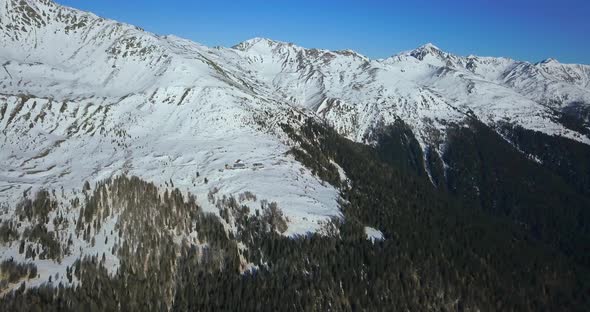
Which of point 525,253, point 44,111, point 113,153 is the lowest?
point 525,253

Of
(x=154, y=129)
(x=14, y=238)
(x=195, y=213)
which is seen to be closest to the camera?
(x=14, y=238)

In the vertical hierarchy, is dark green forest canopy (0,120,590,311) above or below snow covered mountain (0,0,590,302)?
below

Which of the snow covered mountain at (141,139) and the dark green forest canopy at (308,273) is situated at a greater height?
the snow covered mountain at (141,139)

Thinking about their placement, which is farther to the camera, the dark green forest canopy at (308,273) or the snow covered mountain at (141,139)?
the snow covered mountain at (141,139)

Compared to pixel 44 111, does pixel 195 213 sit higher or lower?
lower

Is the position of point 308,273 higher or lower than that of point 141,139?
lower

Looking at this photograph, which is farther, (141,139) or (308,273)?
(141,139)

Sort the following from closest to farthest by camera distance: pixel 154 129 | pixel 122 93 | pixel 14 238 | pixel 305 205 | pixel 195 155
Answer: pixel 14 238 < pixel 305 205 < pixel 195 155 < pixel 154 129 < pixel 122 93

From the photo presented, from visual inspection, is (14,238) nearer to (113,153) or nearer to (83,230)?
(83,230)

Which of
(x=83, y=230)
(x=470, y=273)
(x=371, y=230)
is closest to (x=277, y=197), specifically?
(x=371, y=230)

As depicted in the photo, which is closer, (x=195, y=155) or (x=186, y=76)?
(x=195, y=155)

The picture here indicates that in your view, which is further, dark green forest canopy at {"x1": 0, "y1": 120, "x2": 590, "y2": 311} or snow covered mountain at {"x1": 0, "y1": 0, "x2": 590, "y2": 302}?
snow covered mountain at {"x1": 0, "y1": 0, "x2": 590, "y2": 302}
